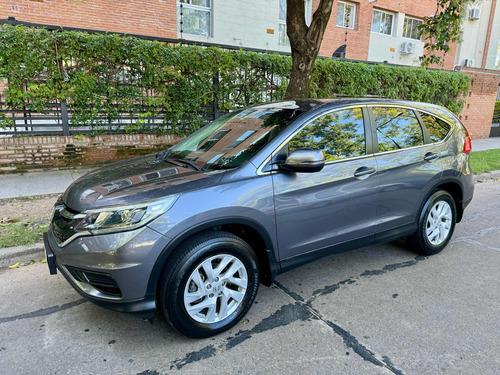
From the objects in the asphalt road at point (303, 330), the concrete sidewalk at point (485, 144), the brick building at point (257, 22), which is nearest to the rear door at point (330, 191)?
the asphalt road at point (303, 330)

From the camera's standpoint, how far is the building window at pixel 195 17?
12.0 m

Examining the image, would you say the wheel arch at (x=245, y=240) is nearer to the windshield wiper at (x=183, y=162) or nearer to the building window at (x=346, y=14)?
the windshield wiper at (x=183, y=162)

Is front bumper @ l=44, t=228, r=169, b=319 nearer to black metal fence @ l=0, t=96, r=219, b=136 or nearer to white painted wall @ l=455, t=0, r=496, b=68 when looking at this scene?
black metal fence @ l=0, t=96, r=219, b=136

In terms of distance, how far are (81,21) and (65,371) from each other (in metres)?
10.6

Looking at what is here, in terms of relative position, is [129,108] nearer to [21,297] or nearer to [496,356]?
[21,297]

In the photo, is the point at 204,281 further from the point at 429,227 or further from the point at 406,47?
the point at 406,47

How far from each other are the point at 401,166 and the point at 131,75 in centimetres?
575

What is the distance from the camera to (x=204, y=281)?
8.50 ft

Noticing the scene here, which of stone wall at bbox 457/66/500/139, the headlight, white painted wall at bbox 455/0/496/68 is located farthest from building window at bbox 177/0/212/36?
white painted wall at bbox 455/0/496/68

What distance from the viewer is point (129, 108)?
7426mm

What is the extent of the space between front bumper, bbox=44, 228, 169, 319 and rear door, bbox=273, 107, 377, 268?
1035 millimetres

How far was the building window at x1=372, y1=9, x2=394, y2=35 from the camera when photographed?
17.5 metres

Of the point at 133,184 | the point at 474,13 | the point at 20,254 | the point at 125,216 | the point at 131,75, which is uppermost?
the point at 474,13

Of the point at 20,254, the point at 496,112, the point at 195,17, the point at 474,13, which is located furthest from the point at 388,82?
the point at 474,13
